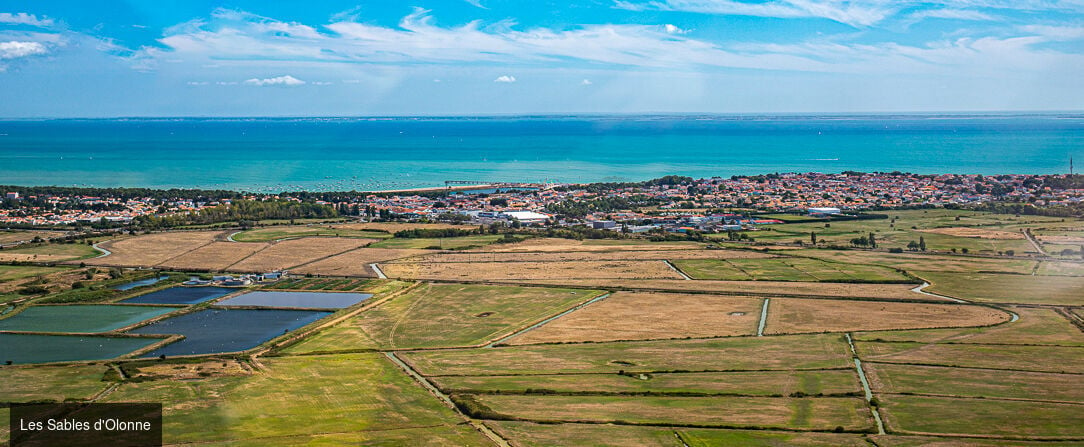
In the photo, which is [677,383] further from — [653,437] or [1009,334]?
[1009,334]

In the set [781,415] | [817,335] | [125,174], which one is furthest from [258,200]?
[781,415]

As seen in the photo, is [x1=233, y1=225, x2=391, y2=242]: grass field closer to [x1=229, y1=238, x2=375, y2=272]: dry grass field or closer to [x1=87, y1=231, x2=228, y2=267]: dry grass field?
[x1=87, y1=231, x2=228, y2=267]: dry grass field

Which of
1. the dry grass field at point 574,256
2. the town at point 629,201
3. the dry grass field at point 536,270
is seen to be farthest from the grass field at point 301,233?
the dry grass field at point 536,270

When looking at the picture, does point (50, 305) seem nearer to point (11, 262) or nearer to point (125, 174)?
point (11, 262)

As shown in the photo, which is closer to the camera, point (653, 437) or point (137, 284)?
point (653, 437)

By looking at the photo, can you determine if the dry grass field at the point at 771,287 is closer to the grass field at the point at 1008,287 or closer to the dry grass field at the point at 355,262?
the grass field at the point at 1008,287

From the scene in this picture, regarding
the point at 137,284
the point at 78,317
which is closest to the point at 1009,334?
the point at 78,317

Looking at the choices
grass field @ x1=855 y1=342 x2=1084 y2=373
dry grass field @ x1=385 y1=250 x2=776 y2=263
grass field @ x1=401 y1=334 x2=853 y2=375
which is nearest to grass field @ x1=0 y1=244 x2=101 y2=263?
dry grass field @ x1=385 y1=250 x2=776 y2=263
